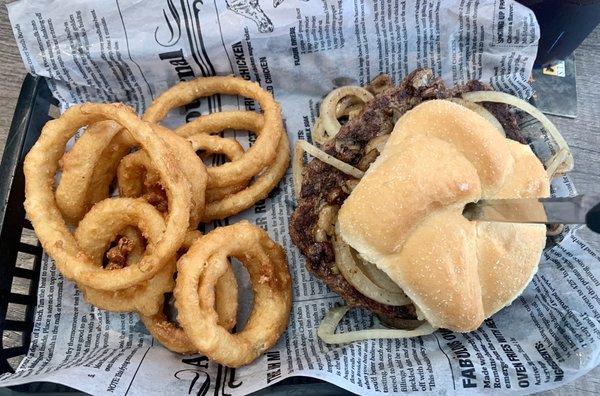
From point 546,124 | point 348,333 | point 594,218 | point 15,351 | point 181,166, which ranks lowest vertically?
point 348,333

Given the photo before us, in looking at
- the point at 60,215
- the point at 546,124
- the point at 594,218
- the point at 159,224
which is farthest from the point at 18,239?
the point at 546,124

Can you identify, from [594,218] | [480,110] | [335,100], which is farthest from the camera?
[335,100]

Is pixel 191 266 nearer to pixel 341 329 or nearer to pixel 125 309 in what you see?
pixel 125 309

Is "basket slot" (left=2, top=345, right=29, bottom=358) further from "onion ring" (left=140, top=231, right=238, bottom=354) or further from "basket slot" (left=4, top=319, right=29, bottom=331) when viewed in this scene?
"onion ring" (left=140, top=231, right=238, bottom=354)

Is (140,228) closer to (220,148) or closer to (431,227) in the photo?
(220,148)

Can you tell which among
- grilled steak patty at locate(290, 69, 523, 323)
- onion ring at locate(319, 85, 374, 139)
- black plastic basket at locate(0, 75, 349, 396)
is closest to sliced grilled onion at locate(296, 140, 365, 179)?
grilled steak patty at locate(290, 69, 523, 323)

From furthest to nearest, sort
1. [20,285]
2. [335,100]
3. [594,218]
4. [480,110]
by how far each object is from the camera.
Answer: [335,100] → [20,285] → [480,110] → [594,218]
